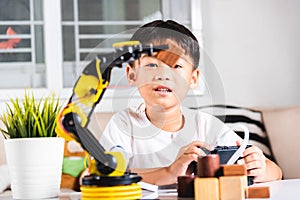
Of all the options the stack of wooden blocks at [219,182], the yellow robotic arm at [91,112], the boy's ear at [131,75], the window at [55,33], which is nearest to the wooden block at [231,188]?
the stack of wooden blocks at [219,182]

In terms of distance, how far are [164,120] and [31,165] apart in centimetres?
30

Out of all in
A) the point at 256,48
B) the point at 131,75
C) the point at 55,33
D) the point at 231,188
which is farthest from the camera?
the point at 256,48

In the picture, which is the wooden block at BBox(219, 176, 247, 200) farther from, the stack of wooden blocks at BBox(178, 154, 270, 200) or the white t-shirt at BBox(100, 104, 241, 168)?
the white t-shirt at BBox(100, 104, 241, 168)

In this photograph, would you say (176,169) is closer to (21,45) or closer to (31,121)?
(31,121)

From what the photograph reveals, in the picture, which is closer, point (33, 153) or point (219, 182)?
point (219, 182)

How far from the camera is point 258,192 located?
1011mm

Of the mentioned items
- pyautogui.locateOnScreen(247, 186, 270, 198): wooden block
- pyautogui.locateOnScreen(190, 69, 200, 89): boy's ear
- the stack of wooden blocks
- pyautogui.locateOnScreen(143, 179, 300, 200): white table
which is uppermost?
pyautogui.locateOnScreen(190, 69, 200, 89): boy's ear

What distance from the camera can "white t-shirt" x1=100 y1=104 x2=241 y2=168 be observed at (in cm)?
111

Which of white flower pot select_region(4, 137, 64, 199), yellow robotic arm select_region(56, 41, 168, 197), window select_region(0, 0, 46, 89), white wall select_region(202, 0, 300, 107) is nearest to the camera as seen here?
yellow robotic arm select_region(56, 41, 168, 197)

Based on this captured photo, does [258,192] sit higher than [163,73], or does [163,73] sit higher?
[163,73]

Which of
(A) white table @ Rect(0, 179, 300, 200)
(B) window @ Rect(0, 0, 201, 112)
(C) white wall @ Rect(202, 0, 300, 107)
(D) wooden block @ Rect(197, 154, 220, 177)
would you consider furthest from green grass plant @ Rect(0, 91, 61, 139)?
(C) white wall @ Rect(202, 0, 300, 107)

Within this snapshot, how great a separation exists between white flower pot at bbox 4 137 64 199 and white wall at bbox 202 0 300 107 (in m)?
1.89

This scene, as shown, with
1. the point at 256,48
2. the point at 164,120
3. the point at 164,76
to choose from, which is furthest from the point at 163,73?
the point at 256,48

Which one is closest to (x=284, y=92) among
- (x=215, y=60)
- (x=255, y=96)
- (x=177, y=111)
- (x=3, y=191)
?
(x=255, y=96)
